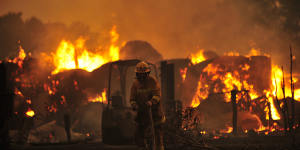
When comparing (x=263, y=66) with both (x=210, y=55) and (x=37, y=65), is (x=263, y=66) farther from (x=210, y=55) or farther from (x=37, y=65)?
(x=37, y=65)

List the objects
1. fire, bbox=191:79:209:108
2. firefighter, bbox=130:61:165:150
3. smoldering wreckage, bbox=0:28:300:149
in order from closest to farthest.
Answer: firefighter, bbox=130:61:165:150 < smoldering wreckage, bbox=0:28:300:149 < fire, bbox=191:79:209:108

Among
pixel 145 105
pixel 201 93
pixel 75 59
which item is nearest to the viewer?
pixel 145 105

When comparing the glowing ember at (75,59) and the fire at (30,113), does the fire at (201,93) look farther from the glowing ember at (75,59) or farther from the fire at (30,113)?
the glowing ember at (75,59)

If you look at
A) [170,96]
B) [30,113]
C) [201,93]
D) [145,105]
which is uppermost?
→ [201,93]

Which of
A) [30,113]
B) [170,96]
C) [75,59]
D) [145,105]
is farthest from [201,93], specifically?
[145,105]

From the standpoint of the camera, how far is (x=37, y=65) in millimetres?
27062

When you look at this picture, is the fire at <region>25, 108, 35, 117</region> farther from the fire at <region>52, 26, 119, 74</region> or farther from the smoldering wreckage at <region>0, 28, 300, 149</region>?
the fire at <region>52, 26, 119, 74</region>

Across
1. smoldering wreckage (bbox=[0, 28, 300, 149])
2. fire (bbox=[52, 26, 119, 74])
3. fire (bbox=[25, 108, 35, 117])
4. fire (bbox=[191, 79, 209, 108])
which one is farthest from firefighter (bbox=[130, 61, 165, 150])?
fire (bbox=[52, 26, 119, 74])

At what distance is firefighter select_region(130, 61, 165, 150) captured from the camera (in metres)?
6.80

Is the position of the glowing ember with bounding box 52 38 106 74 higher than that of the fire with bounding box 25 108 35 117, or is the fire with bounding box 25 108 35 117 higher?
the glowing ember with bounding box 52 38 106 74

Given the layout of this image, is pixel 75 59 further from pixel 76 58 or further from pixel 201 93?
pixel 201 93

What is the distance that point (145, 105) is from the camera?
22.3ft

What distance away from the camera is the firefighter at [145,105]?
6.80m

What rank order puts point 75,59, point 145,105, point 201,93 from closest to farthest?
point 145,105
point 201,93
point 75,59
